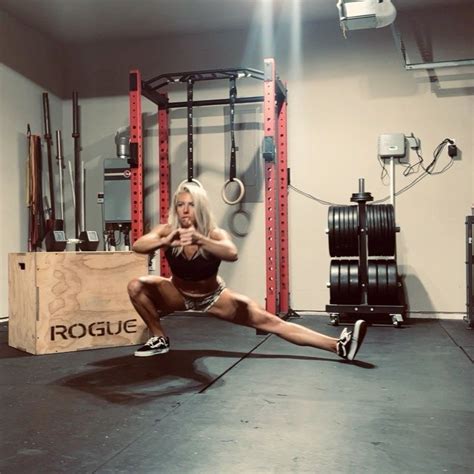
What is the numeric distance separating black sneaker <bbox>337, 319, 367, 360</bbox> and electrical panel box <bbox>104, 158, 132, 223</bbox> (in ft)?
9.69

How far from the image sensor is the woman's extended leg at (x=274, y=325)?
3078 millimetres

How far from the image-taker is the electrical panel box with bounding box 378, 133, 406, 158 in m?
4.91

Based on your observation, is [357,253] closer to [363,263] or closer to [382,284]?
[363,263]

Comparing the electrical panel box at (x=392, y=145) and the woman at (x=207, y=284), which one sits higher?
the electrical panel box at (x=392, y=145)

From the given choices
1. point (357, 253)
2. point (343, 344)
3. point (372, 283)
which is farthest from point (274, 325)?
point (357, 253)

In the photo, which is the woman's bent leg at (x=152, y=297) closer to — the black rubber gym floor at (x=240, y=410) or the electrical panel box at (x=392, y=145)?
the black rubber gym floor at (x=240, y=410)

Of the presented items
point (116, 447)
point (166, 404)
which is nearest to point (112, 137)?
point (166, 404)

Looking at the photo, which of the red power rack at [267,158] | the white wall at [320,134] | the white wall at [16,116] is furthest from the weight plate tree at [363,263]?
the white wall at [16,116]

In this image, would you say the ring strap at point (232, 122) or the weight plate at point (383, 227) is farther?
the ring strap at point (232, 122)

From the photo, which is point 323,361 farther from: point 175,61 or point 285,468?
point 175,61

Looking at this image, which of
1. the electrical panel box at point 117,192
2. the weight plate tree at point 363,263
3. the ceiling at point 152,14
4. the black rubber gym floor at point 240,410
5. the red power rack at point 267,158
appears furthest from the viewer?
the electrical panel box at point 117,192

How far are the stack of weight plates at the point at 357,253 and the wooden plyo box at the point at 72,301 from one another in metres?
1.63

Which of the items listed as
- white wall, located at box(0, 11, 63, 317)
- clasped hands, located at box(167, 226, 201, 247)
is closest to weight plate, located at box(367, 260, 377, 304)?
clasped hands, located at box(167, 226, 201, 247)

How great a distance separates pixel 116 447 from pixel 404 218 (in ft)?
12.5
